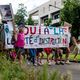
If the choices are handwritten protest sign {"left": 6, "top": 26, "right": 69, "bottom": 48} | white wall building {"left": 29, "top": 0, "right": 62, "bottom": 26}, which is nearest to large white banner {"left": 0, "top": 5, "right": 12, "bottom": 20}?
handwritten protest sign {"left": 6, "top": 26, "right": 69, "bottom": 48}

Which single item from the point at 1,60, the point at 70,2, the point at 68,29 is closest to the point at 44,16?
the point at 70,2

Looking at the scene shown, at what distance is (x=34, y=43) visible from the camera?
59.1 ft

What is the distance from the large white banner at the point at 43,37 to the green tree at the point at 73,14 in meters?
36.1

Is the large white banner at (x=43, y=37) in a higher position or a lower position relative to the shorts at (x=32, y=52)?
higher

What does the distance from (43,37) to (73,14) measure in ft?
121

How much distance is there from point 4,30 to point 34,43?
1504 millimetres

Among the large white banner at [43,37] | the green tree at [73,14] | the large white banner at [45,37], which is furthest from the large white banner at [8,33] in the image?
the green tree at [73,14]

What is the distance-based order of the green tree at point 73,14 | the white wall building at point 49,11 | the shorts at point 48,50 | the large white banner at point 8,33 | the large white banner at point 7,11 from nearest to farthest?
the large white banner at point 7,11 → the large white banner at point 8,33 → the shorts at point 48,50 → the green tree at point 73,14 → the white wall building at point 49,11

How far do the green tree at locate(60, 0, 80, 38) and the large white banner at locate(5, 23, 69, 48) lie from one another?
36.1 meters

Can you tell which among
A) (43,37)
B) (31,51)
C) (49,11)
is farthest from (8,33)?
(49,11)

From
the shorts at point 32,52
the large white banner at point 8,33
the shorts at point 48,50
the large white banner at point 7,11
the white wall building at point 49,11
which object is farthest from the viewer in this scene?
the white wall building at point 49,11

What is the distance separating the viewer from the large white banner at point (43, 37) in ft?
58.4

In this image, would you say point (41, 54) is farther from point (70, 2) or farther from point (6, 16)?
point (70, 2)

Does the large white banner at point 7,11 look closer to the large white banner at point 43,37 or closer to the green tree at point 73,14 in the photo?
the large white banner at point 43,37
